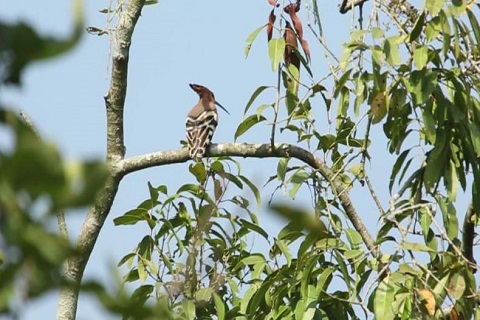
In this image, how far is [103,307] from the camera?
743mm

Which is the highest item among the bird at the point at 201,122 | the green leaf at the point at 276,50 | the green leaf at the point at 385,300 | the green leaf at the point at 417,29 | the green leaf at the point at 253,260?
the bird at the point at 201,122

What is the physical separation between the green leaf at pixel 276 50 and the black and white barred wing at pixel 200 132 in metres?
0.82

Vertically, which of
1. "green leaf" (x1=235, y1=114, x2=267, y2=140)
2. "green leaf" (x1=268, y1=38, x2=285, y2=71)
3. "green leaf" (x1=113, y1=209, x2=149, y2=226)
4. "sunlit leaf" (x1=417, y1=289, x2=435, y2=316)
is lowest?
"sunlit leaf" (x1=417, y1=289, x2=435, y2=316)

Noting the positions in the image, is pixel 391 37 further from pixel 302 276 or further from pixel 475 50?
pixel 302 276

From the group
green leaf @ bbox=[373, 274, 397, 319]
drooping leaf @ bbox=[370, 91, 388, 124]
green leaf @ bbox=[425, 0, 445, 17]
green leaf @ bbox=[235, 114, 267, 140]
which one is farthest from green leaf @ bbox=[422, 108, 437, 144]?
green leaf @ bbox=[235, 114, 267, 140]

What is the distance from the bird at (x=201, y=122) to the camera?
529 cm

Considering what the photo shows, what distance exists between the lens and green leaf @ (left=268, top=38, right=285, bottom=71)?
4.07m

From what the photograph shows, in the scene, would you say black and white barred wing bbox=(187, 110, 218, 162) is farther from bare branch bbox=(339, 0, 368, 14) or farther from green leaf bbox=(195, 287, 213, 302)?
bare branch bbox=(339, 0, 368, 14)

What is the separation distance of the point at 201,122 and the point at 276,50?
2681 mm

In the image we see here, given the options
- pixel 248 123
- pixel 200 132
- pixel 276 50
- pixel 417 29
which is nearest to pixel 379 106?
pixel 417 29

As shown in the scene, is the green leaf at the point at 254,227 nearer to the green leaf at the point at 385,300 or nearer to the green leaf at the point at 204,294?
the green leaf at the point at 204,294

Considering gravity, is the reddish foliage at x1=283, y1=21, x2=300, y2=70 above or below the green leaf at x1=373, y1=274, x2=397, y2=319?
above

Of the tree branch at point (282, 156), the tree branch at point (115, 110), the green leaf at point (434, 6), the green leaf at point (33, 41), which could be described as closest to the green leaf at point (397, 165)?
the tree branch at point (282, 156)

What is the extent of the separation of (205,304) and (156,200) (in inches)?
21.6
